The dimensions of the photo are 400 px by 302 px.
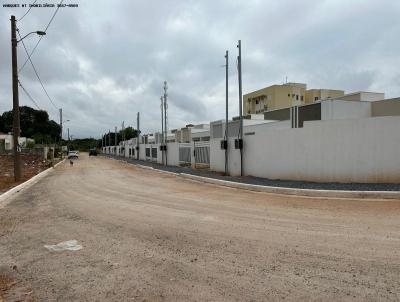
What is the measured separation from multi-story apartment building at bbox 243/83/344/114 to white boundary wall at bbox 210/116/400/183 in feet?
235

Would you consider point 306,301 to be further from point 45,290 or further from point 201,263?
point 45,290

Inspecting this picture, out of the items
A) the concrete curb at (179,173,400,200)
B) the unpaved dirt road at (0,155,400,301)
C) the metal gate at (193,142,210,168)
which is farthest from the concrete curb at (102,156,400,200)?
the metal gate at (193,142,210,168)

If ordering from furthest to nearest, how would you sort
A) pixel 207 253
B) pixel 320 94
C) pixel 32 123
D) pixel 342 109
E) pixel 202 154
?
1. pixel 32 123
2. pixel 320 94
3. pixel 202 154
4. pixel 342 109
5. pixel 207 253

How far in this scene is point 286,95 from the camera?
295 ft

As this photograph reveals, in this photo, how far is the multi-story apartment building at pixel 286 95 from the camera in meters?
88.9

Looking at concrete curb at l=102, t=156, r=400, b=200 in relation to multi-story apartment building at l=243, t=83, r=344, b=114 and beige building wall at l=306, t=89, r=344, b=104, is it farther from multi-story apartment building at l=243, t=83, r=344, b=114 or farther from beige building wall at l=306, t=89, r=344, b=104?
beige building wall at l=306, t=89, r=344, b=104

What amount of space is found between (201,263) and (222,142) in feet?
57.7

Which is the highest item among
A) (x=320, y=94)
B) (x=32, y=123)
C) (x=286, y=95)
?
(x=320, y=94)

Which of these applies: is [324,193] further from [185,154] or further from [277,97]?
[277,97]

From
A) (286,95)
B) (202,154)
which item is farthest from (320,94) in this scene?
(202,154)

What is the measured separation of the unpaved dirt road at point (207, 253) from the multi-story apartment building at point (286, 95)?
261ft

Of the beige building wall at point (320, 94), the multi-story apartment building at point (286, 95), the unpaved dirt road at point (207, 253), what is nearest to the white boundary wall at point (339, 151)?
the unpaved dirt road at point (207, 253)

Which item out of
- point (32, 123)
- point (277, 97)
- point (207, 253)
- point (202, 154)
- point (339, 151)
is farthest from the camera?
point (32, 123)

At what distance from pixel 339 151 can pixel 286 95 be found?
254ft
